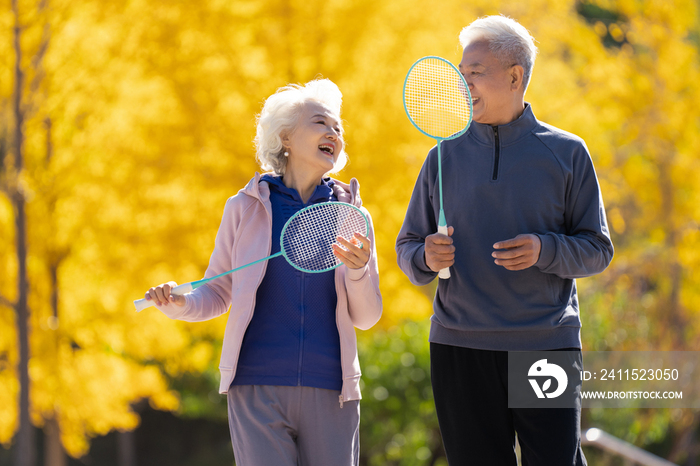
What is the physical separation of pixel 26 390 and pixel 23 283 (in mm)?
910

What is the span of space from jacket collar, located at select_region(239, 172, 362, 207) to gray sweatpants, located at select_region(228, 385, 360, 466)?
2.22ft

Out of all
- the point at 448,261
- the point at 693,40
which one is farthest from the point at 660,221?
the point at 448,261

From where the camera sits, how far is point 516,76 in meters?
2.48

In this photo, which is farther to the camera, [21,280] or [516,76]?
[21,280]

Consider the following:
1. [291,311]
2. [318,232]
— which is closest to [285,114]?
[318,232]

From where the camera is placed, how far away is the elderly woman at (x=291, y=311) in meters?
2.43

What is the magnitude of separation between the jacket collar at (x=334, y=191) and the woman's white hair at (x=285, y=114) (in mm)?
80

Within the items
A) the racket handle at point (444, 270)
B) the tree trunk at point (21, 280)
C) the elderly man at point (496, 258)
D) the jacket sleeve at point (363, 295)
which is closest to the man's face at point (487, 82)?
the elderly man at point (496, 258)

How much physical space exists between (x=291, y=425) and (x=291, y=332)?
31cm

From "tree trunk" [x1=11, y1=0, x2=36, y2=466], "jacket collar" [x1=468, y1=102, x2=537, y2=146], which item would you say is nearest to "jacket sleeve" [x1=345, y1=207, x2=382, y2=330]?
"jacket collar" [x1=468, y1=102, x2=537, y2=146]

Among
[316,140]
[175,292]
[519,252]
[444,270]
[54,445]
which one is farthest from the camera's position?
[54,445]

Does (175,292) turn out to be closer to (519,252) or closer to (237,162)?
(519,252)

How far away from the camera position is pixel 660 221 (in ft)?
24.4

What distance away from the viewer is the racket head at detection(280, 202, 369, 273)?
2.49m
